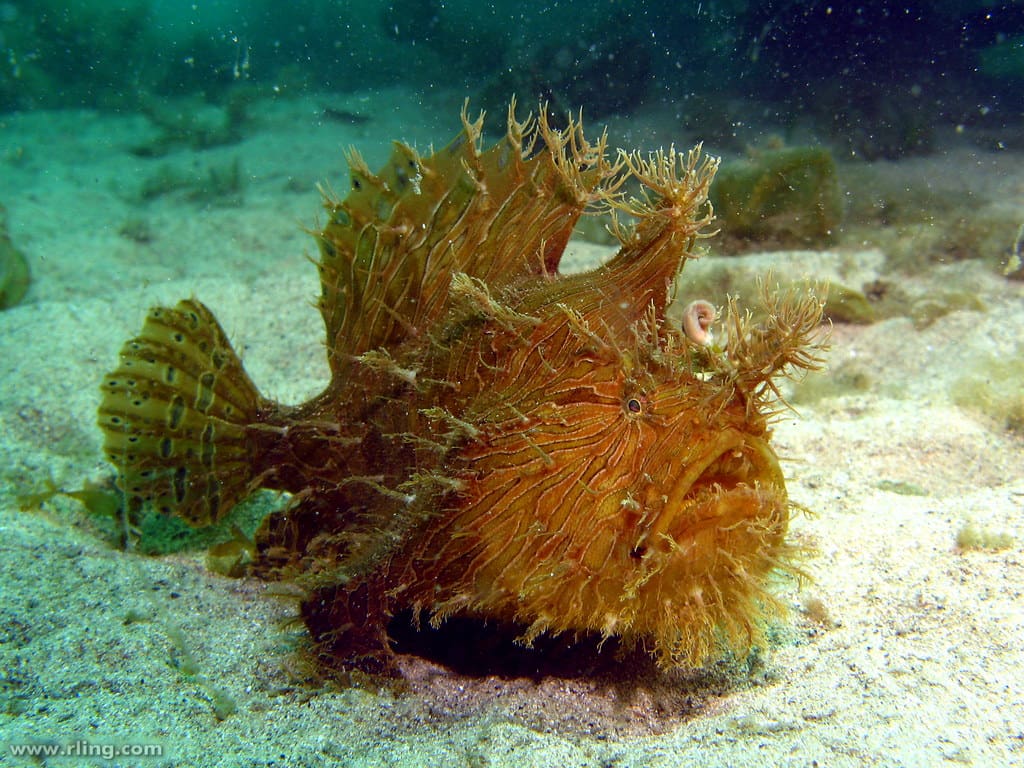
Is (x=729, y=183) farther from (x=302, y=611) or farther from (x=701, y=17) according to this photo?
(x=701, y=17)

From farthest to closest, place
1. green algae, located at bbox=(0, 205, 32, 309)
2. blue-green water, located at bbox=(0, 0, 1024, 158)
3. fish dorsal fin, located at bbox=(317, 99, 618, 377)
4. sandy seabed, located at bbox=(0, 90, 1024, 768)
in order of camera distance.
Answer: blue-green water, located at bbox=(0, 0, 1024, 158)
green algae, located at bbox=(0, 205, 32, 309)
fish dorsal fin, located at bbox=(317, 99, 618, 377)
sandy seabed, located at bbox=(0, 90, 1024, 768)

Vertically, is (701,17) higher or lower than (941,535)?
higher

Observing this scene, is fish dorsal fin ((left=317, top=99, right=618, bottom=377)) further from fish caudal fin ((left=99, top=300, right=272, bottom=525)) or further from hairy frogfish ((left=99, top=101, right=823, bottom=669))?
fish caudal fin ((left=99, top=300, right=272, bottom=525))

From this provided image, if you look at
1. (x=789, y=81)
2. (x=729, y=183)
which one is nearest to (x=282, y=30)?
(x=789, y=81)

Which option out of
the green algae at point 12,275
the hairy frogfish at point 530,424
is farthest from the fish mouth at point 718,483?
the green algae at point 12,275

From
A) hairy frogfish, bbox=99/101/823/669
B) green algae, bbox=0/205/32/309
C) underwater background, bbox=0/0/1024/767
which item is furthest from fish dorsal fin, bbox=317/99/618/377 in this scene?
green algae, bbox=0/205/32/309

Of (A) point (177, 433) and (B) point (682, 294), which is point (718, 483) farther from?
(B) point (682, 294)

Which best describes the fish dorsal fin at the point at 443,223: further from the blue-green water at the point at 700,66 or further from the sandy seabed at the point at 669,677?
the blue-green water at the point at 700,66
